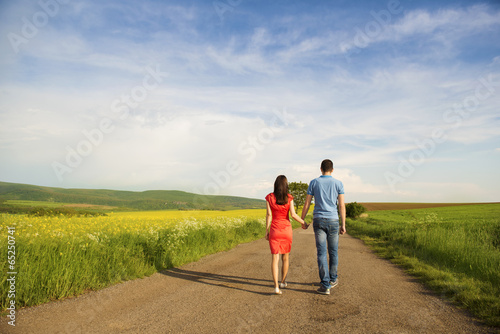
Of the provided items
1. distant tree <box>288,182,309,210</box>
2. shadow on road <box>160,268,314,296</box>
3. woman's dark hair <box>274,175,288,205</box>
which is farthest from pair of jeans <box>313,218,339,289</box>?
distant tree <box>288,182,309,210</box>

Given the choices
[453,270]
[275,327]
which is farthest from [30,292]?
[453,270]

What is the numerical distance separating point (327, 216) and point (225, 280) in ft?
9.40

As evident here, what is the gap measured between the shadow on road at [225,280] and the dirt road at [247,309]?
2cm

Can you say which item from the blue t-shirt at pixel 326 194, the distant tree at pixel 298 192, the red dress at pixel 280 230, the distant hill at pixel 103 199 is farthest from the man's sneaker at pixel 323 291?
the distant tree at pixel 298 192

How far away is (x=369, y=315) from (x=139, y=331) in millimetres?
3309

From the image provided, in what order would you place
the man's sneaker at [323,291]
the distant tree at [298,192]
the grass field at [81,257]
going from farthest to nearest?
the distant tree at [298,192]
the man's sneaker at [323,291]
the grass field at [81,257]

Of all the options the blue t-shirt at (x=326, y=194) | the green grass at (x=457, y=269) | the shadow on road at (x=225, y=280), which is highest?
the blue t-shirt at (x=326, y=194)

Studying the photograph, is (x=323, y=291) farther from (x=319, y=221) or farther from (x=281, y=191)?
(x=281, y=191)

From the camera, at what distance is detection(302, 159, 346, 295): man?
584 centimetres

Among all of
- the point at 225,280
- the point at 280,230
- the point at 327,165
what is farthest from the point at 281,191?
Answer: the point at 225,280

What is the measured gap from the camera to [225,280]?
6.88 meters

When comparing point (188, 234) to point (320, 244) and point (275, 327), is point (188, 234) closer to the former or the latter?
point (320, 244)

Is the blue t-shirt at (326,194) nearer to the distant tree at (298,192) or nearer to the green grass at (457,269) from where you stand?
the green grass at (457,269)

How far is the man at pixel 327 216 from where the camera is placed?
5.84 metres
